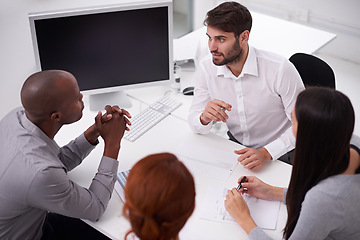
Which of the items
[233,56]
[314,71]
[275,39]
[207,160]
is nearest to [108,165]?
[207,160]

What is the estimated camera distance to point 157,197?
1.05 m

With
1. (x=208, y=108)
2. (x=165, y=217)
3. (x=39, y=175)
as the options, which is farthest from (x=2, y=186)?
(x=208, y=108)

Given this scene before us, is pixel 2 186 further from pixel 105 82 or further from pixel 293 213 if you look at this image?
pixel 293 213

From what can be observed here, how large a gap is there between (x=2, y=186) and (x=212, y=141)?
1.00 metres

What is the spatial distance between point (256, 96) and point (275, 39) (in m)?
1.00

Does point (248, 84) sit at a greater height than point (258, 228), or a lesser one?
greater

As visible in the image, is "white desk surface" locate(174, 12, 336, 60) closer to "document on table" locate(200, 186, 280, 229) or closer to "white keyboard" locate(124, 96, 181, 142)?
"white keyboard" locate(124, 96, 181, 142)

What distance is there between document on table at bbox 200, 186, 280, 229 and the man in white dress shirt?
8.2 inches

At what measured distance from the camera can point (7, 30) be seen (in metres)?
3.38

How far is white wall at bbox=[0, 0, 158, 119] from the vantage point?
276cm

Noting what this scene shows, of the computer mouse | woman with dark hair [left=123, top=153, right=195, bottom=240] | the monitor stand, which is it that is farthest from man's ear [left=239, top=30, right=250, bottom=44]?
woman with dark hair [left=123, top=153, right=195, bottom=240]

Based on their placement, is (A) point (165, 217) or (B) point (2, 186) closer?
(A) point (165, 217)

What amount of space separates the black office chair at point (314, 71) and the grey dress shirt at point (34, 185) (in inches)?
48.7

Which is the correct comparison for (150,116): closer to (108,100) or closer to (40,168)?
(108,100)
